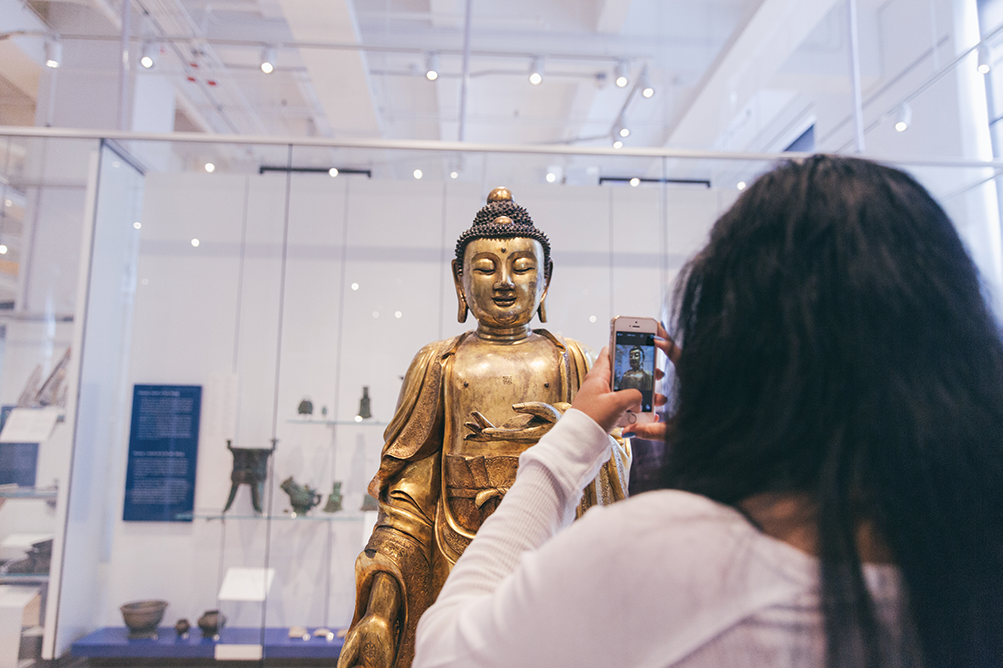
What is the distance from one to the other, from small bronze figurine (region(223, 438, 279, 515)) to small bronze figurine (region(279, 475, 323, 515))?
143 millimetres

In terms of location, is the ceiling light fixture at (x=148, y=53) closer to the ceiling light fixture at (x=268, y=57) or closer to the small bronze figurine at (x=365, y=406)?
the ceiling light fixture at (x=268, y=57)

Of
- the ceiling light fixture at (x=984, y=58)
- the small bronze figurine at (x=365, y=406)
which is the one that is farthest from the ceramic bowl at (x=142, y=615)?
the ceiling light fixture at (x=984, y=58)

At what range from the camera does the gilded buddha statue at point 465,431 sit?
6.57 feet

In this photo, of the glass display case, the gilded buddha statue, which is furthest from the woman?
the glass display case

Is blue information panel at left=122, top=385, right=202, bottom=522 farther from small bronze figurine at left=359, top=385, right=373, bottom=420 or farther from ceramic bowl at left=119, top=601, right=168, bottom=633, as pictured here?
small bronze figurine at left=359, top=385, right=373, bottom=420

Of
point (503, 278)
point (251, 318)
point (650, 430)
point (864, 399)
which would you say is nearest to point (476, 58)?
point (251, 318)

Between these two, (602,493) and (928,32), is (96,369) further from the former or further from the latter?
(928,32)

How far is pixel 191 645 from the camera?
12.7 ft

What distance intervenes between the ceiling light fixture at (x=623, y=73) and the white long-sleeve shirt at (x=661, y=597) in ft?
14.4

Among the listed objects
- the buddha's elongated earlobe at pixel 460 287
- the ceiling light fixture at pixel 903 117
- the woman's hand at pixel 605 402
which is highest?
the ceiling light fixture at pixel 903 117

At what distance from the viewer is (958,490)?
0.63m

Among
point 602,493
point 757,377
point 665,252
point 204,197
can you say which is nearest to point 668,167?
point 665,252

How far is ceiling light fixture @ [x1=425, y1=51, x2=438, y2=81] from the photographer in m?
4.30

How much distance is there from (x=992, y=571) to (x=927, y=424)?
175 mm
